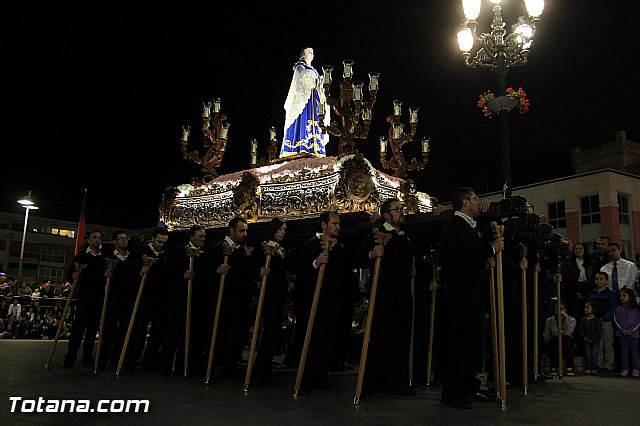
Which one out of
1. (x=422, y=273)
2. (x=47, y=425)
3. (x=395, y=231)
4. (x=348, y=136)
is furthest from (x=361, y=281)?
(x=47, y=425)

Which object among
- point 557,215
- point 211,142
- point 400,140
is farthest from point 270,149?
point 557,215

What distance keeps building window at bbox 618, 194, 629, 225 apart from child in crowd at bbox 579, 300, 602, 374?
54.2 ft

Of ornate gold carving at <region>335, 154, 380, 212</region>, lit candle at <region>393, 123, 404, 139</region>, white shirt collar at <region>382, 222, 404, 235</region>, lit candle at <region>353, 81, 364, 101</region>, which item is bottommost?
white shirt collar at <region>382, 222, 404, 235</region>

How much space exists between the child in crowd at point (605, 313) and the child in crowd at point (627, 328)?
0.14 m

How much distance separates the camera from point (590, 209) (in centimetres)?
2181

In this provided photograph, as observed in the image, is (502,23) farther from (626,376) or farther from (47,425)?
(47,425)

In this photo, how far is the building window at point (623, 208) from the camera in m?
21.9

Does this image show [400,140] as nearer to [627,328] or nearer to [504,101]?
[504,101]

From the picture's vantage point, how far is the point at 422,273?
6477 millimetres

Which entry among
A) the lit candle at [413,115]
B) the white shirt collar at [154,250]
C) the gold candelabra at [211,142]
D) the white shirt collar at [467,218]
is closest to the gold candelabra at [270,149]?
the gold candelabra at [211,142]

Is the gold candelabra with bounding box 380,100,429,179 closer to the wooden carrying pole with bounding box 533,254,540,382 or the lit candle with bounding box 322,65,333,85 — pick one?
the lit candle with bounding box 322,65,333,85

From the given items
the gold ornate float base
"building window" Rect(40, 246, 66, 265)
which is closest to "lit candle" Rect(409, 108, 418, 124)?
the gold ornate float base

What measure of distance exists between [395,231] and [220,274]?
2.26 meters

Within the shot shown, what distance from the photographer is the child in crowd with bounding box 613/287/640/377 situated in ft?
24.1
